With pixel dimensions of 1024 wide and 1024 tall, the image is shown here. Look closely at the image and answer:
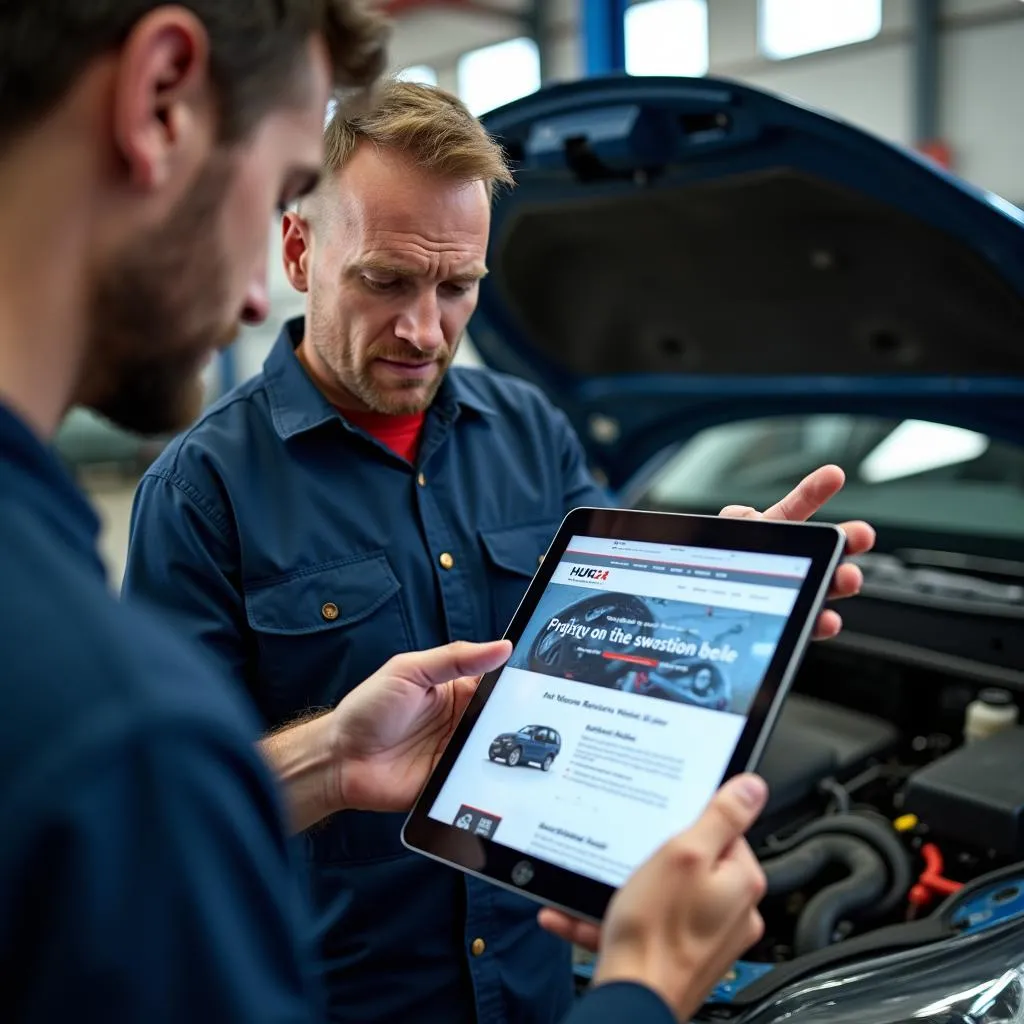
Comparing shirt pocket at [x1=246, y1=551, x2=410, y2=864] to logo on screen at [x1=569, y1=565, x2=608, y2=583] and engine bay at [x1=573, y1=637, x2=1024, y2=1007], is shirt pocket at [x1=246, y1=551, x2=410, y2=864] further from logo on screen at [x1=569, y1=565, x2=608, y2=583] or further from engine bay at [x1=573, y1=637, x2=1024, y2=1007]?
engine bay at [x1=573, y1=637, x2=1024, y2=1007]

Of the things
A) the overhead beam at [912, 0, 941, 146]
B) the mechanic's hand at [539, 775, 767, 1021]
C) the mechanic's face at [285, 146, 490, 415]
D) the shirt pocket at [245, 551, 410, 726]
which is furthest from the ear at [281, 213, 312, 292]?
the overhead beam at [912, 0, 941, 146]

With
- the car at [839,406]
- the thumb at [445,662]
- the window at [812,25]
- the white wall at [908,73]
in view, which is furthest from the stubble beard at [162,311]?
the window at [812,25]

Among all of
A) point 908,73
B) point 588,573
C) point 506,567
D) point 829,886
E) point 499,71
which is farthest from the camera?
point 499,71

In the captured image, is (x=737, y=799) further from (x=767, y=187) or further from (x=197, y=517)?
(x=767, y=187)

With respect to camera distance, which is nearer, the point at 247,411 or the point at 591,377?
the point at 247,411

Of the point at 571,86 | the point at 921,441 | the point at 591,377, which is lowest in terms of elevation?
the point at 921,441

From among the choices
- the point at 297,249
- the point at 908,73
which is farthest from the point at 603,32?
the point at 908,73

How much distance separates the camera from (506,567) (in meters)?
1.18

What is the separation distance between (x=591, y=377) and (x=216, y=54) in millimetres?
1666

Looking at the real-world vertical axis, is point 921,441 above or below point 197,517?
below

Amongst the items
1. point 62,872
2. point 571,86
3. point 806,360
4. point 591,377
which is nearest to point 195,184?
point 62,872

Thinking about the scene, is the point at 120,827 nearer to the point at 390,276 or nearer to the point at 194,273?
the point at 194,273

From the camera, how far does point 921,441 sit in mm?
2281

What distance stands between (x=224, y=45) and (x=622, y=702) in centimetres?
56
